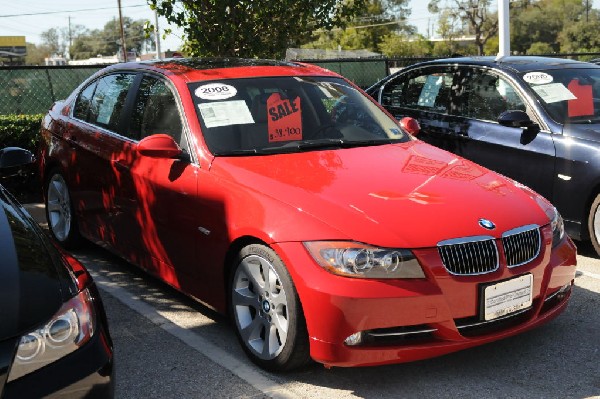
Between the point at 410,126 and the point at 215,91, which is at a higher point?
the point at 215,91

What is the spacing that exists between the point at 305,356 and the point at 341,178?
99 cm

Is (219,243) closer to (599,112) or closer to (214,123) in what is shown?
(214,123)

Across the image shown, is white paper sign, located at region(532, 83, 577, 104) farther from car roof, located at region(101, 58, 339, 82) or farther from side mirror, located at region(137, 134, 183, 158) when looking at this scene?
side mirror, located at region(137, 134, 183, 158)

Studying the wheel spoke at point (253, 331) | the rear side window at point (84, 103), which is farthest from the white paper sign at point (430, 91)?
the wheel spoke at point (253, 331)

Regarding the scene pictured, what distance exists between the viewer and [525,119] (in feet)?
19.5

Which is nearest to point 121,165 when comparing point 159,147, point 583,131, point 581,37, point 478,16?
point 159,147

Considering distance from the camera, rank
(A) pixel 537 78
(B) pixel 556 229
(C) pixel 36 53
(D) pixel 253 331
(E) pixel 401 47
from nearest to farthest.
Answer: (D) pixel 253 331
(B) pixel 556 229
(A) pixel 537 78
(E) pixel 401 47
(C) pixel 36 53

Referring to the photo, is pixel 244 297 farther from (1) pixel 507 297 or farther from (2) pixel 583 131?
(2) pixel 583 131

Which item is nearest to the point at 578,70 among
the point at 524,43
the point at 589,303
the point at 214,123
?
the point at 589,303

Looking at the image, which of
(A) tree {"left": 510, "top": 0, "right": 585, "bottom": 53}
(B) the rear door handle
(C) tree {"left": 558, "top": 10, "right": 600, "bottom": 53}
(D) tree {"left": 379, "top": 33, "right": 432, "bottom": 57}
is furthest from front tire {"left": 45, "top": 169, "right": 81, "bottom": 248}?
(A) tree {"left": 510, "top": 0, "right": 585, "bottom": 53}

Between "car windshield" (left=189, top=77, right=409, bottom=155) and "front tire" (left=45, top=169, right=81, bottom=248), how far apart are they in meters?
1.88

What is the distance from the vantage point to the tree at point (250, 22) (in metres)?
8.52

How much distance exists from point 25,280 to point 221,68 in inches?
105

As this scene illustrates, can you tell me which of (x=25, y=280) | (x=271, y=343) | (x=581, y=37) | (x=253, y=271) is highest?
(x=581, y=37)
